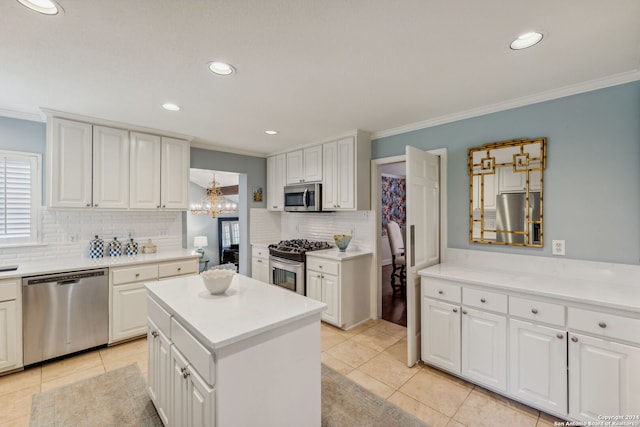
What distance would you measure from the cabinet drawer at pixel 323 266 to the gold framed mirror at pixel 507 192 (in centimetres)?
150

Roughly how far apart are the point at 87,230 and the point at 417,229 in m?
3.77

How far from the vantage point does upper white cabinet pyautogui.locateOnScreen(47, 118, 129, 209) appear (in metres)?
2.89

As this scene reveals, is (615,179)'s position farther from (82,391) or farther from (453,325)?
(82,391)

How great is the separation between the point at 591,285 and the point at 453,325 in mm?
1019

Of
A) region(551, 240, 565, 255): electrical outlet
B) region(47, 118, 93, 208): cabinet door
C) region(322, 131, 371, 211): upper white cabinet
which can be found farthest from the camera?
region(322, 131, 371, 211): upper white cabinet

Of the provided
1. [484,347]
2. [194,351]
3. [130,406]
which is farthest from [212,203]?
[484,347]

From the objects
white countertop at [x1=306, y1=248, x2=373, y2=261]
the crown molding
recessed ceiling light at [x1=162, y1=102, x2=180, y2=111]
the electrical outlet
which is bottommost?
white countertop at [x1=306, y1=248, x2=373, y2=261]

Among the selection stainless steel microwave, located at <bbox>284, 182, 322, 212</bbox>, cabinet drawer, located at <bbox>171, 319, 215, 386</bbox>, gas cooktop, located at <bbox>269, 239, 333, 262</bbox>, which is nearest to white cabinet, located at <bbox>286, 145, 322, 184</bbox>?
stainless steel microwave, located at <bbox>284, 182, 322, 212</bbox>

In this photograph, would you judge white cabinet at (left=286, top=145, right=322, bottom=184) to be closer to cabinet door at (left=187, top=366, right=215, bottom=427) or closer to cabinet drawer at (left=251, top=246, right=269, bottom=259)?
cabinet drawer at (left=251, top=246, right=269, bottom=259)

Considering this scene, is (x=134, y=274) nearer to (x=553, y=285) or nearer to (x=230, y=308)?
(x=230, y=308)

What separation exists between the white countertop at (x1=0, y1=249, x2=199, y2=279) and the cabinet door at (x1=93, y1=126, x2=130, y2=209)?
62cm

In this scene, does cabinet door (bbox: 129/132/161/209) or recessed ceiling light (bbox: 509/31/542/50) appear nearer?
recessed ceiling light (bbox: 509/31/542/50)

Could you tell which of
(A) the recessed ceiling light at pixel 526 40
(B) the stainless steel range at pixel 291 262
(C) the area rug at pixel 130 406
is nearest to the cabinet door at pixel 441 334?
(C) the area rug at pixel 130 406

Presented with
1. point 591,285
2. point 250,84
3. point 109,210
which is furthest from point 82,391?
point 591,285
